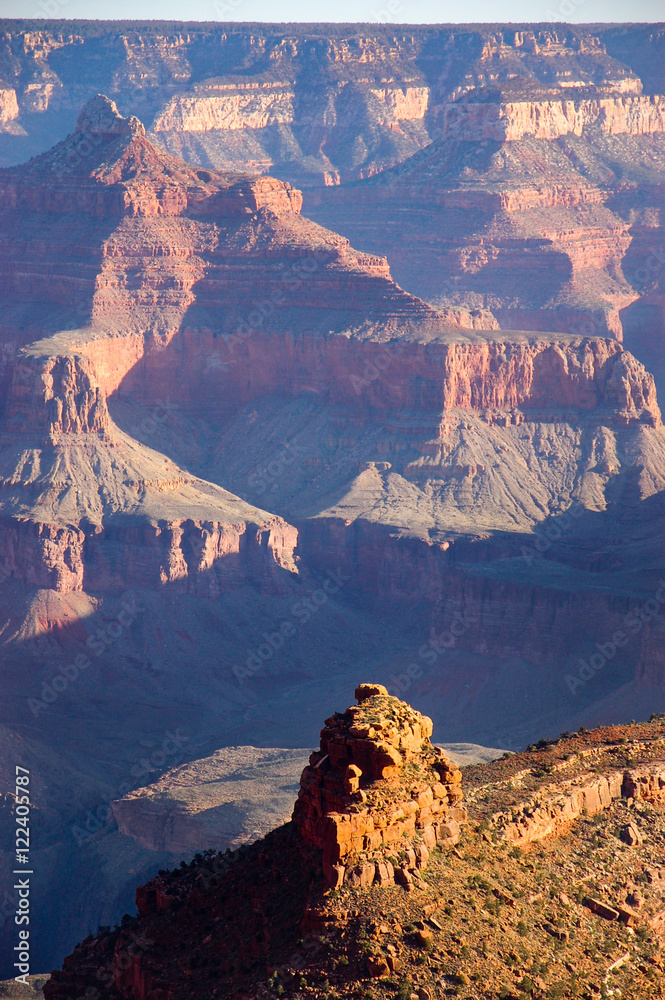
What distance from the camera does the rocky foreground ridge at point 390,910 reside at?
3003 centimetres

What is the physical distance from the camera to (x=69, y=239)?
4788 inches

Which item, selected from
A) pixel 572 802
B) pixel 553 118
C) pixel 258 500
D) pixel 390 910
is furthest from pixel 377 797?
pixel 553 118

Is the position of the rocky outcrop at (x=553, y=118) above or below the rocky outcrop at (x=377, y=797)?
above

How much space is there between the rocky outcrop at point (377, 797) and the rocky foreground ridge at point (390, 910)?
4 centimetres

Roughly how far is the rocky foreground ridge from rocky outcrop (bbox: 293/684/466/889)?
37 millimetres

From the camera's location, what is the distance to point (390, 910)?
30.6 meters

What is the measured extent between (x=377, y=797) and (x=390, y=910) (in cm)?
201

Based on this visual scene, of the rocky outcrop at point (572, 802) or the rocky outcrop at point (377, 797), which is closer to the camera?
the rocky outcrop at point (377, 797)

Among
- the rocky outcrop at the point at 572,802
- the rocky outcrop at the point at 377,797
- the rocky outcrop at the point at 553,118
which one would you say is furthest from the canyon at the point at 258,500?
the rocky outcrop at the point at 553,118

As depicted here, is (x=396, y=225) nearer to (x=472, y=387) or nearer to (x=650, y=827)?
(x=472, y=387)

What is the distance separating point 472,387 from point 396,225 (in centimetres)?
5276

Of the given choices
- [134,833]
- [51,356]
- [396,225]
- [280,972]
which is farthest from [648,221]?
[280,972]

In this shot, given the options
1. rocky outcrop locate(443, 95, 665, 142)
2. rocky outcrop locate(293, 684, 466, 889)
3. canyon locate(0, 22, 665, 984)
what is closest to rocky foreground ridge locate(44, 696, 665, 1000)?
rocky outcrop locate(293, 684, 466, 889)

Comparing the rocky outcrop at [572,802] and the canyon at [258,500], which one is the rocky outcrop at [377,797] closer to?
the rocky outcrop at [572,802]
